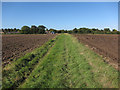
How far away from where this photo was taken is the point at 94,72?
274 inches

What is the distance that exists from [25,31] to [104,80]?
4367 inches

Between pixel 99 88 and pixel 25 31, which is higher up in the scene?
pixel 25 31

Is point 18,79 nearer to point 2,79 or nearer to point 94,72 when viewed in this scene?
point 2,79

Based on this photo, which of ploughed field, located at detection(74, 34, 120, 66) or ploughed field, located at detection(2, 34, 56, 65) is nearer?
ploughed field, located at detection(74, 34, 120, 66)

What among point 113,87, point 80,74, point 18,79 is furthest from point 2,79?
point 113,87

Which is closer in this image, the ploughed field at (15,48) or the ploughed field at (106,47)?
the ploughed field at (106,47)

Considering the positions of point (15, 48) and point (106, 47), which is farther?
point (106, 47)

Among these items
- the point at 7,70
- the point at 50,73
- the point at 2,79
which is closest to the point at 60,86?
the point at 50,73

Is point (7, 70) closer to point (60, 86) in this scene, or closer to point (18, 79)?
point (18, 79)

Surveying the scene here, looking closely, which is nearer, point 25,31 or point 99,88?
point 99,88

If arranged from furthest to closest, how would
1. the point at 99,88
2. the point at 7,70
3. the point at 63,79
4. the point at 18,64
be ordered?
the point at 18,64 → the point at 7,70 → the point at 63,79 → the point at 99,88

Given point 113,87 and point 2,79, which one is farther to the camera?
point 2,79

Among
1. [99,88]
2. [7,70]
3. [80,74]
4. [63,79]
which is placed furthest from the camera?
[7,70]

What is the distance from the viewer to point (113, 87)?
5.34 meters
